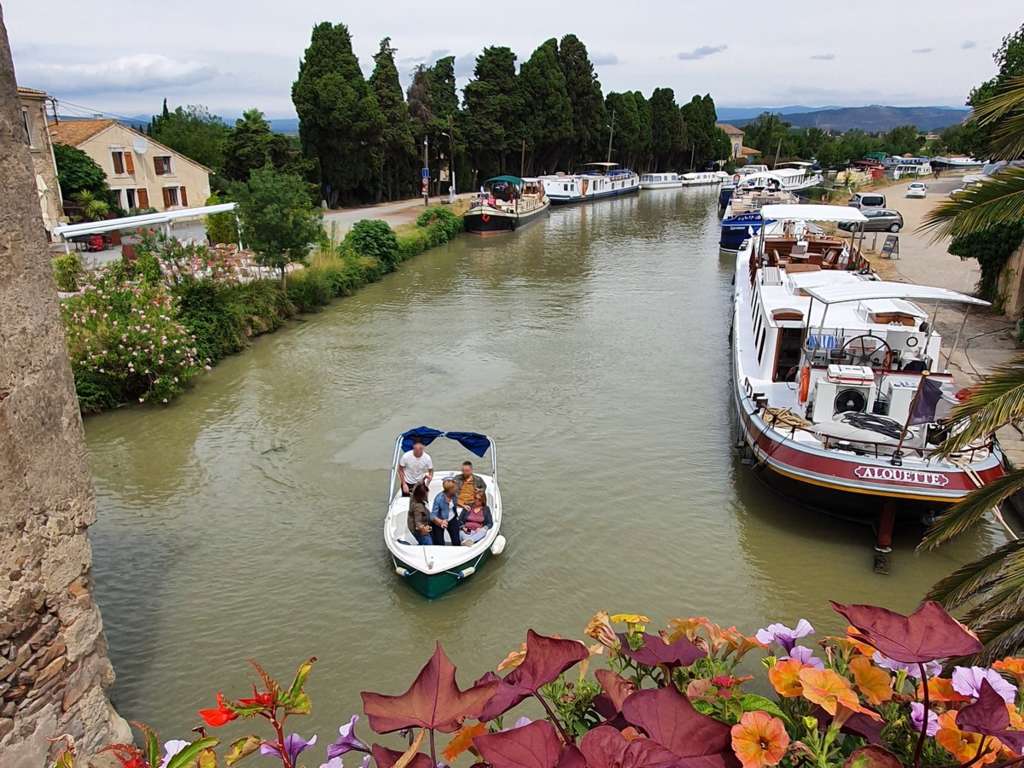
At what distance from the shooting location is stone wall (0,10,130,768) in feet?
15.5

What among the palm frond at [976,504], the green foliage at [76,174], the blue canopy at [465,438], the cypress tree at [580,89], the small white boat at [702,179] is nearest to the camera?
the palm frond at [976,504]

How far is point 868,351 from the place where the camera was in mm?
11641

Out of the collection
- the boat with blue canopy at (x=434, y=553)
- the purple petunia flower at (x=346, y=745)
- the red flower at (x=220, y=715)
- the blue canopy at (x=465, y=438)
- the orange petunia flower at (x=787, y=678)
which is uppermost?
the red flower at (x=220, y=715)

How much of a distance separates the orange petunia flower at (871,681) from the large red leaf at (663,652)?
1.85 feet

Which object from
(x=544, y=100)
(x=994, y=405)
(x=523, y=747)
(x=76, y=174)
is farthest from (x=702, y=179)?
(x=523, y=747)

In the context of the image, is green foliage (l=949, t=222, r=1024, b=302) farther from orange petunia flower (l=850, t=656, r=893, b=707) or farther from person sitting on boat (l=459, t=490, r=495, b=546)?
orange petunia flower (l=850, t=656, r=893, b=707)

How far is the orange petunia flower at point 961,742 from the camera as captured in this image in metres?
2.30

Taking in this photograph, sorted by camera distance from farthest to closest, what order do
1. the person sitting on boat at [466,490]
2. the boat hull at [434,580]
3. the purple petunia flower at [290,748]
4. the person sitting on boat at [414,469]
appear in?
the person sitting on boat at [414,469] → the person sitting on boat at [466,490] → the boat hull at [434,580] → the purple petunia flower at [290,748]

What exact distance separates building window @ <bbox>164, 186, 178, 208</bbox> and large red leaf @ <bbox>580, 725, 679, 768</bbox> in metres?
42.0

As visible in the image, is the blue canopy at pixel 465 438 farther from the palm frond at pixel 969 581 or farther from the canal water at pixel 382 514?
the palm frond at pixel 969 581

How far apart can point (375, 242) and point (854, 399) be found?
22.6 m

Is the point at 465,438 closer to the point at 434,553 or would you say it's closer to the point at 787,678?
the point at 434,553

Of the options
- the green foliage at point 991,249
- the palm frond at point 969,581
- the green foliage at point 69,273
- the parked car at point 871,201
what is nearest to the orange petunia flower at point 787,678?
the palm frond at point 969,581

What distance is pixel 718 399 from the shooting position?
1577cm
